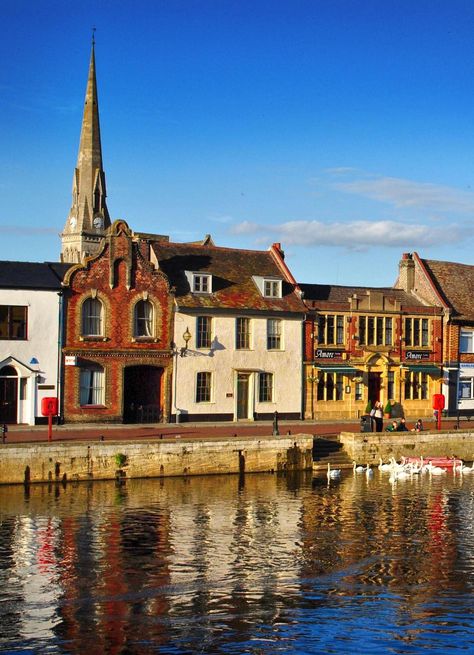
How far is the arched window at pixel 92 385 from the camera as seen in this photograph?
4934 cm

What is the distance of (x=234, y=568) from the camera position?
1096 inches

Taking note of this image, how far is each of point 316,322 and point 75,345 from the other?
50.1ft

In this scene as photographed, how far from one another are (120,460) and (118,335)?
1091 centimetres

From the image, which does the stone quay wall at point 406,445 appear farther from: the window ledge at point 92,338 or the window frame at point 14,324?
the window frame at point 14,324

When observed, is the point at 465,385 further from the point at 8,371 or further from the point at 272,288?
the point at 8,371

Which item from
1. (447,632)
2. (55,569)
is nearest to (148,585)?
(55,569)

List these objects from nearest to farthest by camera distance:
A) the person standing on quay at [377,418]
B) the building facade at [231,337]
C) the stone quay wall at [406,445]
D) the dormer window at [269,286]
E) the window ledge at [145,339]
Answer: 1. the stone quay wall at [406,445]
2. the person standing on quay at [377,418]
3. the window ledge at [145,339]
4. the building facade at [231,337]
5. the dormer window at [269,286]

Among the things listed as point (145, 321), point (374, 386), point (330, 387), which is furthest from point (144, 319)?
point (374, 386)

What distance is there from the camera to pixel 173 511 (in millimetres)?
35281

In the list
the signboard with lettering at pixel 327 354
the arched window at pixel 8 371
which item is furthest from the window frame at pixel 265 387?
the arched window at pixel 8 371

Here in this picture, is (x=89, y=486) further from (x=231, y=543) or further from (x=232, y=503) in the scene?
(x=231, y=543)

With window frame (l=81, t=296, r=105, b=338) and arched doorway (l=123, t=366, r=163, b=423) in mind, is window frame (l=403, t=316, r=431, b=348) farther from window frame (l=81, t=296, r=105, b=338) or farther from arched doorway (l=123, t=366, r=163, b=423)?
window frame (l=81, t=296, r=105, b=338)

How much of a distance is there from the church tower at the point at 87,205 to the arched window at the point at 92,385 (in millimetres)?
57936

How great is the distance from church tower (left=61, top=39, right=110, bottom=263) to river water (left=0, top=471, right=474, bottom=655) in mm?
71854
